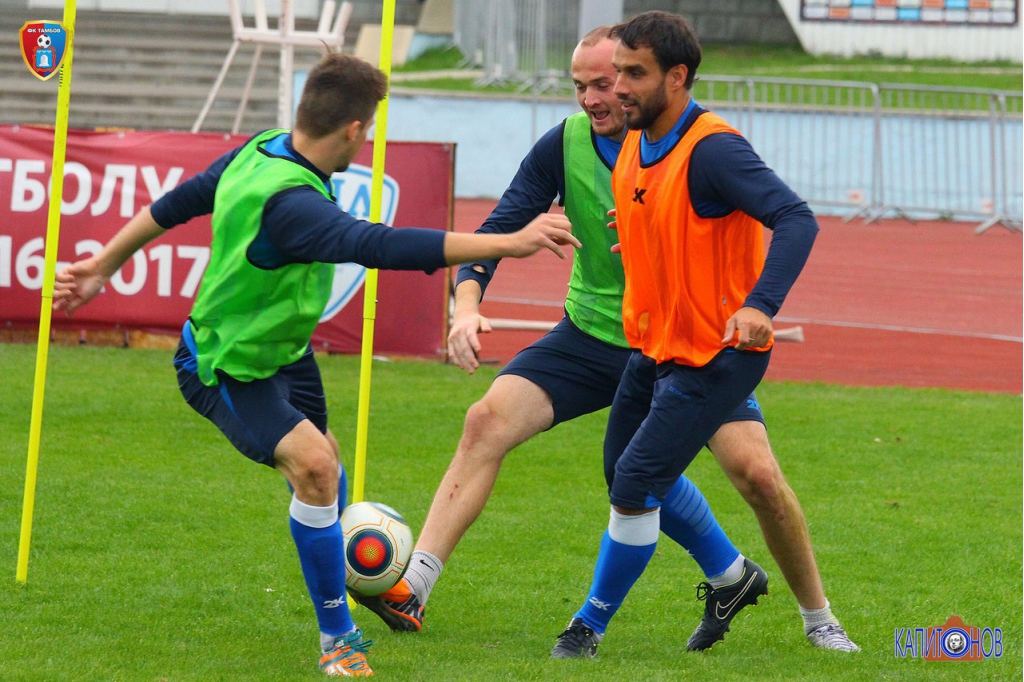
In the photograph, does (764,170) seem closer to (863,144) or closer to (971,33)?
(863,144)

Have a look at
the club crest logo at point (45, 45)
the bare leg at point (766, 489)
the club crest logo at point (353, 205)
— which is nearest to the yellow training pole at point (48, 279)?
the club crest logo at point (45, 45)

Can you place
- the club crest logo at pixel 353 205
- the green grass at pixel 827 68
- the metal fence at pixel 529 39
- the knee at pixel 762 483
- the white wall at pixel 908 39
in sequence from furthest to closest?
the white wall at pixel 908 39
the green grass at pixel 827 68
the metal fence at pixel 529 39
the club crest logo at pixel 353 205
the knee at pixel 762 483

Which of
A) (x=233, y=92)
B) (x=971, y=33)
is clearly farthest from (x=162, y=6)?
Answer: (x=971, y=33)

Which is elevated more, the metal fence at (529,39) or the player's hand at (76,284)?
the metal fence at (529,39)

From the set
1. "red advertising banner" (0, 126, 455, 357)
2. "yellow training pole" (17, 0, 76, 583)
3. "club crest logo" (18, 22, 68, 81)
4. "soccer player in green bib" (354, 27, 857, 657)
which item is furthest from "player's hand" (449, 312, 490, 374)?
"red advertising banner" (0, 126, 455, 357)

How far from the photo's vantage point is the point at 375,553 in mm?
4766

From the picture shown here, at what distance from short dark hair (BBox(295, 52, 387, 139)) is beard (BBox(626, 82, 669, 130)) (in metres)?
0.81

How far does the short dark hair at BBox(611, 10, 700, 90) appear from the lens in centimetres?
434

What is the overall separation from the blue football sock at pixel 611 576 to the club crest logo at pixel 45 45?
9.03 ft

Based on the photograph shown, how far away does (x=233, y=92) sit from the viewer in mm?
25375

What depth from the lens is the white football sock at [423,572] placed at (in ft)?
16.3

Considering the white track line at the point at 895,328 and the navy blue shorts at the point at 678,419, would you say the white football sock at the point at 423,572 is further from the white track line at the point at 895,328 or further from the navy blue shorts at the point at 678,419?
the white track line at the point at 895,328

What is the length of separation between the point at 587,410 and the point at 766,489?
0.87m

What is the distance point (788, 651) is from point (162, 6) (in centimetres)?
2750
